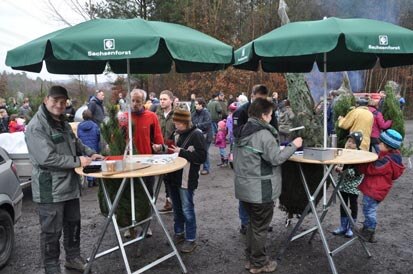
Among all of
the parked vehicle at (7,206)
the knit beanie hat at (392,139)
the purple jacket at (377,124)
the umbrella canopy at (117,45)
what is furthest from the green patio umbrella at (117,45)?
the purple jacket at (377,124)

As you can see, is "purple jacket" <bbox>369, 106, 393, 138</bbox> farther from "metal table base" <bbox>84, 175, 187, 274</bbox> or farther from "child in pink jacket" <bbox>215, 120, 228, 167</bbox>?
"metal table base" <bbox>84, 175, 187, 274</bbox>

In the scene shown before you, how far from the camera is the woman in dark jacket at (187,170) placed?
4.43m

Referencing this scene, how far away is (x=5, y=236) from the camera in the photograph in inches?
176

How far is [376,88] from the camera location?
27234 mm

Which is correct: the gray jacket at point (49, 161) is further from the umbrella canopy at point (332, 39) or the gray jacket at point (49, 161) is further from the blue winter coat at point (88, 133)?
the blue winter coat at point (88, 133)

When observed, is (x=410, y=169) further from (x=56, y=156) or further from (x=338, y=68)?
(x=56, y=156)

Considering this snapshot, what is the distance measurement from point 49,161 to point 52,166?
0.06 metres

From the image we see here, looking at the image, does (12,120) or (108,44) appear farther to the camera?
(12,120)

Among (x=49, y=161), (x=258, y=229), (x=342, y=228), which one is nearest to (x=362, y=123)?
(x=342, y=228)

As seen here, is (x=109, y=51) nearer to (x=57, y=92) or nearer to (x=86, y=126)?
(x=57, y=92)

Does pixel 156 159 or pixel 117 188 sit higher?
pixel 156 159

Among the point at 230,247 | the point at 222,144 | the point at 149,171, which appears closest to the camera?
the point at 149,171

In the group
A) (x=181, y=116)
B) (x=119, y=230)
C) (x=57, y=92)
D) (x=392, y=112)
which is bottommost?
(x=119, y=230)

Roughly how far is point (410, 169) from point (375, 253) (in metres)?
5.85
